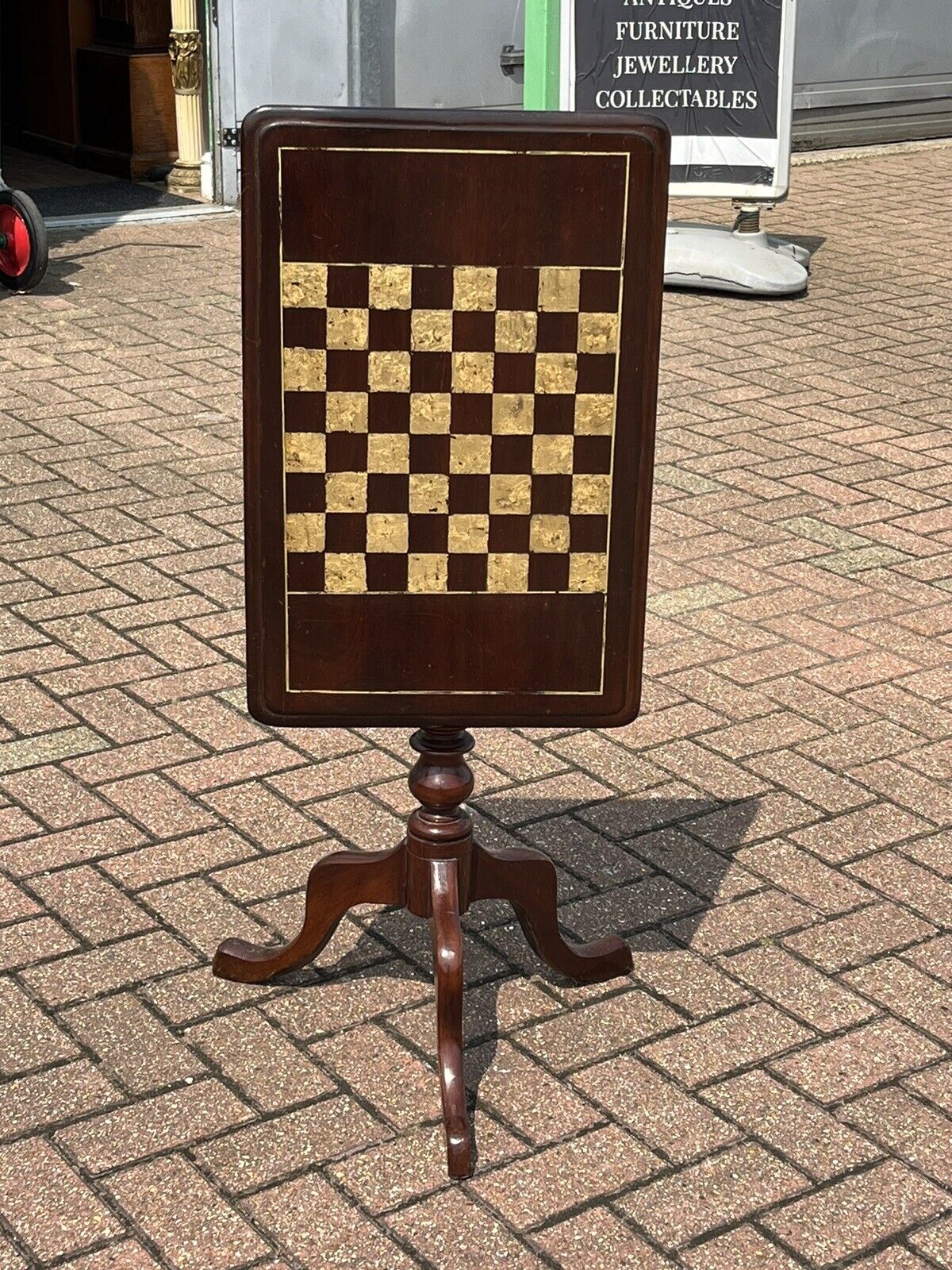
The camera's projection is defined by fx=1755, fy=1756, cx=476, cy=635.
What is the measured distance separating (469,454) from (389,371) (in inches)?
7.3

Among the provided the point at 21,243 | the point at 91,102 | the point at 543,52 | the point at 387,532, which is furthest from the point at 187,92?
the point at 387,532

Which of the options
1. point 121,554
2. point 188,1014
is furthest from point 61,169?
point 188,1014

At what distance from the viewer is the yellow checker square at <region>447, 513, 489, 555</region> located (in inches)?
113

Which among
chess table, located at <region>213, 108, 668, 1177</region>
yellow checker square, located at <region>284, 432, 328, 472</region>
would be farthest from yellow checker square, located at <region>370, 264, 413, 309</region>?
yellow checker square, located at <region>284, 432, 328, 472</region>

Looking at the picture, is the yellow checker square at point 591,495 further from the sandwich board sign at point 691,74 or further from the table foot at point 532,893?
the sandwich board sign at point 691,74

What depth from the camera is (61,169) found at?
11.6 m

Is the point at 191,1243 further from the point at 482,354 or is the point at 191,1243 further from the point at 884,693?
the point at 884,693

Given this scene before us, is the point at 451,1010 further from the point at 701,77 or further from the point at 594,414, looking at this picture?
the point at 701,77

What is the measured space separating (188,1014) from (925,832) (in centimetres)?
172

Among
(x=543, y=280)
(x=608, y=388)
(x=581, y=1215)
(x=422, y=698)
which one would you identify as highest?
(x=543, y=280)

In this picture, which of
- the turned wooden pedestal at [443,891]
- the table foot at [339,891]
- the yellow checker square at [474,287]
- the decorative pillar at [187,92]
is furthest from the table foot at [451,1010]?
the decorative pillar at [187,92]

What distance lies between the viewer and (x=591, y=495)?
114 inches

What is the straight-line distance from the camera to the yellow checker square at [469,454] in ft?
9.25

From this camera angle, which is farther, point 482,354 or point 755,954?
point 755,954
